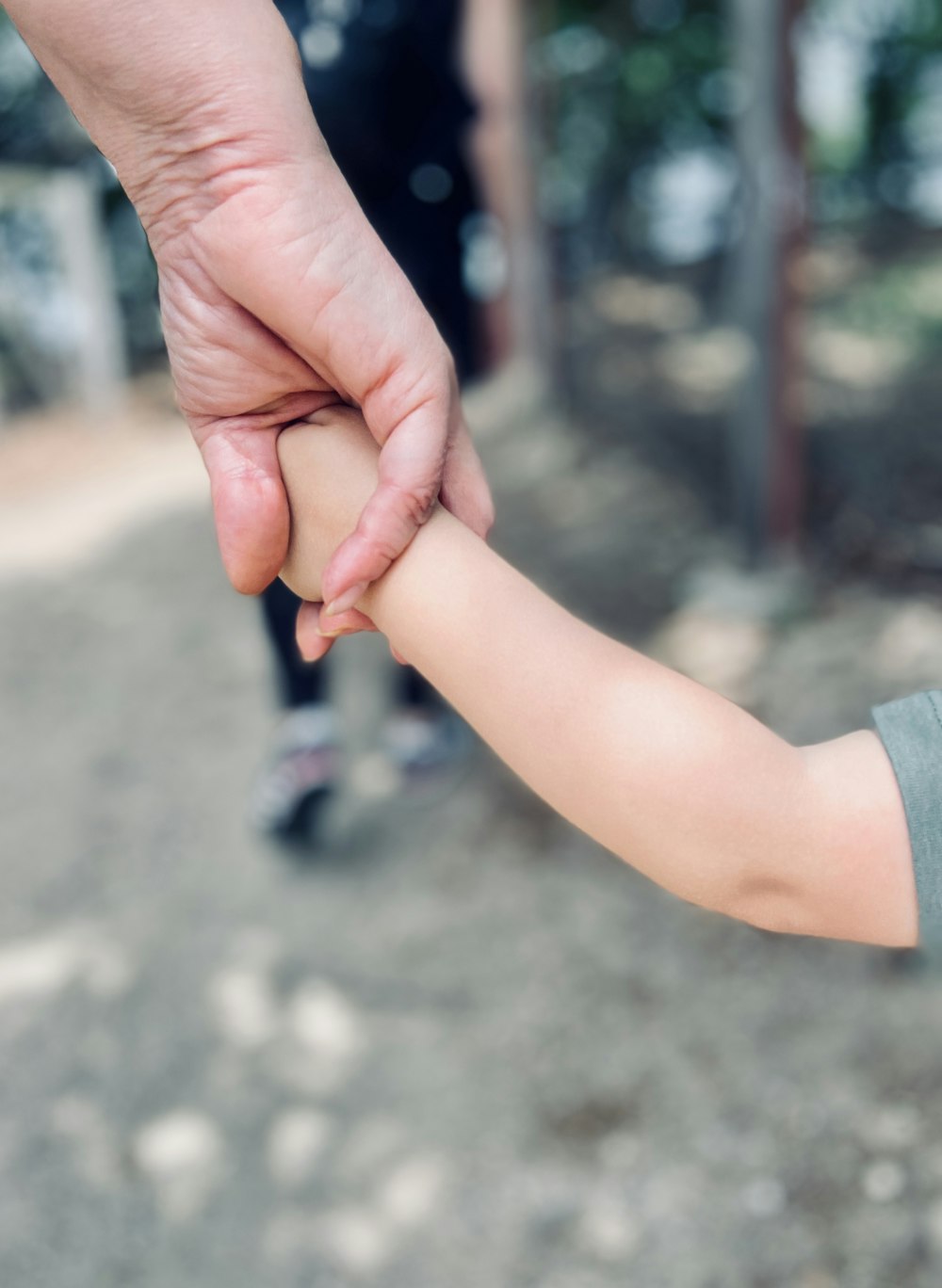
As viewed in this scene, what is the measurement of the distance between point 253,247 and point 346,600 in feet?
1.04

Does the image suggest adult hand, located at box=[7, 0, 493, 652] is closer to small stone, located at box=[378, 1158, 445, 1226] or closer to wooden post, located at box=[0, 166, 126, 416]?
small stone, located at box=[378, 1158, 445, 1226]

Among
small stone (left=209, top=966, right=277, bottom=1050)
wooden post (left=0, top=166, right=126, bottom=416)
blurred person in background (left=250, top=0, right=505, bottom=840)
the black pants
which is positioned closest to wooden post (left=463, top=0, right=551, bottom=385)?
wooden post (left=0, top=166, right=126, bottom=416)

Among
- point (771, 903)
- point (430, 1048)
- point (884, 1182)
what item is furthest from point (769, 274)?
point (771, 903)

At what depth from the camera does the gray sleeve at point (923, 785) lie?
0.94 meters

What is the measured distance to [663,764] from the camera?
95 cm

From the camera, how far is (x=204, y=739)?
10.1ft

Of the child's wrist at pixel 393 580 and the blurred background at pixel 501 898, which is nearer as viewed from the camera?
the child's wrist at pixel 393 580

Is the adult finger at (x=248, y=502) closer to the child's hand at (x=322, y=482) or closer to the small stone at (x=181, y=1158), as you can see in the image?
the child's hand at (x=322, y=482)

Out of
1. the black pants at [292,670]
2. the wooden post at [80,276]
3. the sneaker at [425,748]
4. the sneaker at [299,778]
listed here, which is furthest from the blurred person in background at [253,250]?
the wooden post at [80,276]

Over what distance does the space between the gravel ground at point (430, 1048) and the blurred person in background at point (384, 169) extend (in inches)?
9.0

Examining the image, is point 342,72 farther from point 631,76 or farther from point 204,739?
point 631,76

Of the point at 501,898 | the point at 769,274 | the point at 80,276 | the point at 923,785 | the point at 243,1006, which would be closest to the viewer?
the point at 923,785

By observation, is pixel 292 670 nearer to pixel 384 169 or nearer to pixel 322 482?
pixel 384 169

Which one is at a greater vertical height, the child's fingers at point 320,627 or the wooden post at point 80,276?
the child's fingers at point 320,627
